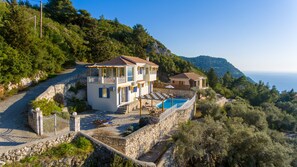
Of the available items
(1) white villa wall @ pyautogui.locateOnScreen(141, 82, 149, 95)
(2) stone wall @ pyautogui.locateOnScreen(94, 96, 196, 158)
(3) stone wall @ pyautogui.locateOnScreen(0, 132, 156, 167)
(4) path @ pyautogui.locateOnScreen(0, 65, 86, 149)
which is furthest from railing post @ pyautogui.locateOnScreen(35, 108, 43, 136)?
(1) white villa wall @ pyautogui.locateOnScreen(141, 82, 149, 95)

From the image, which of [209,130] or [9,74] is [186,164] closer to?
[209,130]

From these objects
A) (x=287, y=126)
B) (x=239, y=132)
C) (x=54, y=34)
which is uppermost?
(x=54, y=34)

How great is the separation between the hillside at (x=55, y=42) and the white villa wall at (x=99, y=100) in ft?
19.2

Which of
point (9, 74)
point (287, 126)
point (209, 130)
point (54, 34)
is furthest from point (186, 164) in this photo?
point (54, 34)

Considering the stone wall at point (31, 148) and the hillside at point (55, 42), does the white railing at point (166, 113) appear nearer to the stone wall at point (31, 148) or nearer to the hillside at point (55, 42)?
the stone wall at point (31, 148)

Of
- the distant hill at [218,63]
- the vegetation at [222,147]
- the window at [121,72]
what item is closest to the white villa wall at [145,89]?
the window at [121,72]

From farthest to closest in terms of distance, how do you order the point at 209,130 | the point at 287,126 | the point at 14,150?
1. the point at 287,126
2. the point at 209,130
3. the point at 14,150

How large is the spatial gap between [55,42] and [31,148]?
25139mm

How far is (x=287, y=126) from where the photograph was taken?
28922mm

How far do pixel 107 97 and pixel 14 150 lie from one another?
1112cm

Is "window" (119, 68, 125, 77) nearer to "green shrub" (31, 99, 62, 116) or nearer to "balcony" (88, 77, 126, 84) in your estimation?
"balcony" (88, 77, 126, 84)

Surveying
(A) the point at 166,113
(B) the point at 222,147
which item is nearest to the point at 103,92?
(A) the point at 166,113

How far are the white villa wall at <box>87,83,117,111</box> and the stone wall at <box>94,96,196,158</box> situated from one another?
566cm

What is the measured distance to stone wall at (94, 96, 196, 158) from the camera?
11266mm
